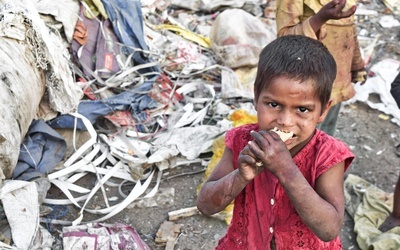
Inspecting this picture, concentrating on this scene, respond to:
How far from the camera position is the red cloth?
1628 mm

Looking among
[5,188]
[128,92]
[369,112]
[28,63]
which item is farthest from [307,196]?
[369,112]

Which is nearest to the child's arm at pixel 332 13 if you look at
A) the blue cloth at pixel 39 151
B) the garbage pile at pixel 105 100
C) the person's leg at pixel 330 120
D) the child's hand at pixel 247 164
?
the person's leg at pixel 330 120

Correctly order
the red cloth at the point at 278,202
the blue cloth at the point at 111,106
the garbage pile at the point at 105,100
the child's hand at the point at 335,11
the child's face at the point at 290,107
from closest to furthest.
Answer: the child's face at the point at 290,107, the red cloth at the point at 278,202, the child's hand at the point at 335,11, the garbage pile at the point at 105,100, the blue cloth at the point at 111,106

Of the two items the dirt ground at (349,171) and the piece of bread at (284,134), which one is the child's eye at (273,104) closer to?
the piece of bread at (284,134)

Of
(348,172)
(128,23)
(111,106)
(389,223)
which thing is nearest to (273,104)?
(389,223)

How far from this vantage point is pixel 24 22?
308 cm

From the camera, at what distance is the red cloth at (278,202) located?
163cm

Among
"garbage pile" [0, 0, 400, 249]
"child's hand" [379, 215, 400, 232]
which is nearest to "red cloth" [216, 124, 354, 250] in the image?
"garbage pile" [0, 0, 400, 249]

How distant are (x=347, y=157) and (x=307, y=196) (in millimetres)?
252

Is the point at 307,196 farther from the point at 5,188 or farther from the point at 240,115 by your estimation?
the point at 240,115

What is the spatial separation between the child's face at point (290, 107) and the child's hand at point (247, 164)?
0.47 ft

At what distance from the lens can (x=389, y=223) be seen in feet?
10.6

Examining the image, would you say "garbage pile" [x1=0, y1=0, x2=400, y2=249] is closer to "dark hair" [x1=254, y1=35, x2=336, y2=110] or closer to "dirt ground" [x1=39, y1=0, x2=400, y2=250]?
"dirt ground" [x1=39, y1=0, x2=400, y2=250]

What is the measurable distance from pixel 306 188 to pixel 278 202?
23 cm
